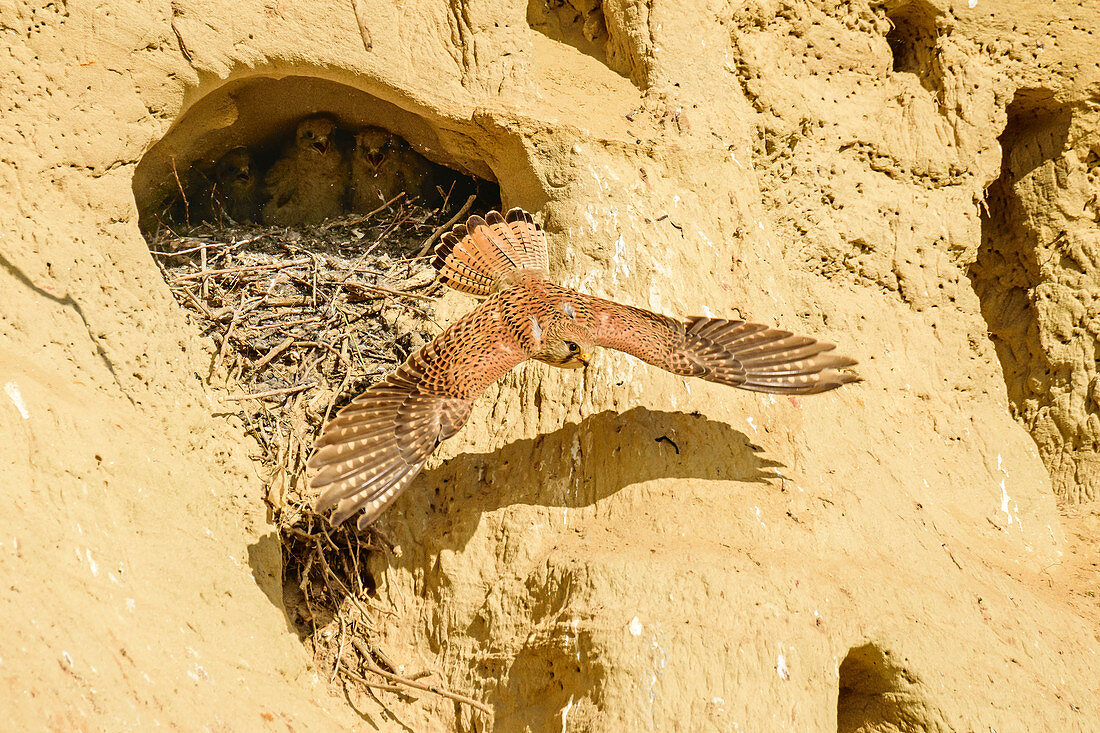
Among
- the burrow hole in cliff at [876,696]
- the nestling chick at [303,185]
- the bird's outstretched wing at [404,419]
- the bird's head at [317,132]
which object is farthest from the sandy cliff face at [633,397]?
the bird's outstretched wing at [404,419]

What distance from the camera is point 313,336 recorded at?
16.8 ft

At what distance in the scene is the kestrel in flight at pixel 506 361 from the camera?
13.0 ft

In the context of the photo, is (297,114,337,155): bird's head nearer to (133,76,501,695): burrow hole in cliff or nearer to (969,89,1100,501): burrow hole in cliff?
(133,76,501,695): burrow hole in cliff

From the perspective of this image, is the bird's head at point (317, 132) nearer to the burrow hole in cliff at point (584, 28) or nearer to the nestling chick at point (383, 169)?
the nestling chick at point (383, 169)

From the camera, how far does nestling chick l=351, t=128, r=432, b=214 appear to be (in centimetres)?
579

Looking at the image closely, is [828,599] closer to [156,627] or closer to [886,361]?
[886,361]

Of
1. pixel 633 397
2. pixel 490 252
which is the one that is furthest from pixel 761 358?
pixel 490 252

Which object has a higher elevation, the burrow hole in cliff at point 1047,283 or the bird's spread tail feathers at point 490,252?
the burrow hole in cliff at point 1047,283

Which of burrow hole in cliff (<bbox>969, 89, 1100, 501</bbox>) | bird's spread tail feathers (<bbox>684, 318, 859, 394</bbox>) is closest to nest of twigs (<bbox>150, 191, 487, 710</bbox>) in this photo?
bird's spread tail feathers (<bbox>684, 318, 859, 394</bbox>)

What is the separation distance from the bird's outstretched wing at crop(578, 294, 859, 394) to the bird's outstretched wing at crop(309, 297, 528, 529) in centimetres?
40

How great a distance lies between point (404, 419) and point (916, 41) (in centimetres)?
388

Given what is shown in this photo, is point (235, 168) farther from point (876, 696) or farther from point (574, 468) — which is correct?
point (876, 696)

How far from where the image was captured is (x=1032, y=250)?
623cm

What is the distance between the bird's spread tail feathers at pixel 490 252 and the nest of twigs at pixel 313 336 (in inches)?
14.6
